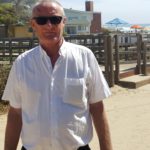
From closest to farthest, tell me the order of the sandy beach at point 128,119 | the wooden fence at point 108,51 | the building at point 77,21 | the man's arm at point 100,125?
the man's arm at point 100,125, the sandy beach at point 128,119, the wooden fence at point 108,51, the building at point 77,21

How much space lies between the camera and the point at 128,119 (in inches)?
324

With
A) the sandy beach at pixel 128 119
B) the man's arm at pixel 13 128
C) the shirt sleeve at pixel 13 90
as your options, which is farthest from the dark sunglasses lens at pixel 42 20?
the sandy beach at pixel 128 119

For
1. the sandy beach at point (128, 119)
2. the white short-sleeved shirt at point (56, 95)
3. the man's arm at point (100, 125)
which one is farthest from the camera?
the sandy beach at point (128, 119)

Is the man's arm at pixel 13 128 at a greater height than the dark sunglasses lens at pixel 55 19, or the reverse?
the dark sunglasses lens at pixel 55 19

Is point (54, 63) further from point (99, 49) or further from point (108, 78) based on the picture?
point (99, 49)

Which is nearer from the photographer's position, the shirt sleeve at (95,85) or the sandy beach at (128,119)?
the shirt sleeve at (95,85)

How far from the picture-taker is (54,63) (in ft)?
8.88

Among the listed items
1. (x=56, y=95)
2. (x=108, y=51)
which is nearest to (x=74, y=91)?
(x=56, y=95)

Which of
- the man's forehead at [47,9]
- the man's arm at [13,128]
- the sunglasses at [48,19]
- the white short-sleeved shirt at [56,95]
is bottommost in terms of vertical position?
the man's arm at [13,128]

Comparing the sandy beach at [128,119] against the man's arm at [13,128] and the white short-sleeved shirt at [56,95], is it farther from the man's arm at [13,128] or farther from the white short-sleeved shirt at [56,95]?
the white short-sleeved shirt at [56,95]

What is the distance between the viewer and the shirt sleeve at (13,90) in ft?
8.93

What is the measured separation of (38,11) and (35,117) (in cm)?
58

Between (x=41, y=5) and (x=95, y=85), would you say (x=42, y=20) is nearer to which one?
(x=41, y=5)

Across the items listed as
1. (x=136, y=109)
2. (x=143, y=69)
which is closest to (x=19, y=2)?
(x=143, y=69)
